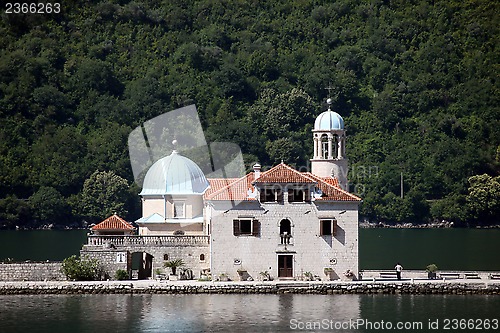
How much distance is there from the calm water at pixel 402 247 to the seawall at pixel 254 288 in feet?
39.0

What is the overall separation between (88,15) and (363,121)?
35.7m

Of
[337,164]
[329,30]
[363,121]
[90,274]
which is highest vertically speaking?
[329,30]

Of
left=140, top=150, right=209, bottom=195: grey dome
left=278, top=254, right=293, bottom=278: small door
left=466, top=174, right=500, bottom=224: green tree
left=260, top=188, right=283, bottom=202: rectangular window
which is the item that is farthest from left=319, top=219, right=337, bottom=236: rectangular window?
left=466, top=174, right=500, bottom=224: green tree

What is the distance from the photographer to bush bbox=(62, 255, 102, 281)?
70.7m

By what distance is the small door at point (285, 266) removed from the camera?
230ft

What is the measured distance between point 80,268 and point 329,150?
1568 cm

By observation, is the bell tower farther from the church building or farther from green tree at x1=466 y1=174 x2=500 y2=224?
green tree at x1=466 y1=174 x2=500 y2=224

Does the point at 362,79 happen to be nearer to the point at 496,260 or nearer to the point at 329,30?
the point at 329,30

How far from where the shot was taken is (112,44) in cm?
16612

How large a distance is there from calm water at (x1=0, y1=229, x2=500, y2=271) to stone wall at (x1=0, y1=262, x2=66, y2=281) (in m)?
15.8

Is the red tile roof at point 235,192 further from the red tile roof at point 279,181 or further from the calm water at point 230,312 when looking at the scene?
the calm water at point 230,312

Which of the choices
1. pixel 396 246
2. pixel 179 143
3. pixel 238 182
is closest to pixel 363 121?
pixel 179 143

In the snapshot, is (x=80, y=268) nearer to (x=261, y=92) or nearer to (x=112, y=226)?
(x=112, y=226)

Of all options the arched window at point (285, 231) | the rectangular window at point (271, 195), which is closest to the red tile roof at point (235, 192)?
the rectangular window at point (271, 195)
